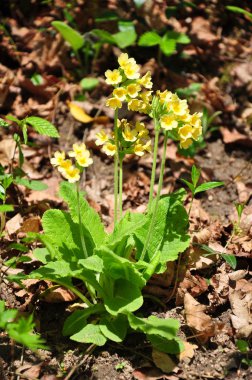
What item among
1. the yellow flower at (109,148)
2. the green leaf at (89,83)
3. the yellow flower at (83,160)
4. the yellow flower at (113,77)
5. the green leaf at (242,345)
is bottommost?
the green leaf at (242,345)

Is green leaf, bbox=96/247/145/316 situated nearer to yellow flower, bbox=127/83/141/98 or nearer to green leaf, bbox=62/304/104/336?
green leaf, bbox=62/304/104/336

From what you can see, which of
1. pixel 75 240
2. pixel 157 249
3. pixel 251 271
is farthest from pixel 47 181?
pixel 251 271

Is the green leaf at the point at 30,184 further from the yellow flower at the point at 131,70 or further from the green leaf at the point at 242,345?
the green leaf at the point at 242,345

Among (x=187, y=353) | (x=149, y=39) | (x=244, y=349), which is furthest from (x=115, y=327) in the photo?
(x=149, y=39)

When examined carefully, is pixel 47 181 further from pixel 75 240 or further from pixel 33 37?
pixel 33 37

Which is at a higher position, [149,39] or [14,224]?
[149,39]

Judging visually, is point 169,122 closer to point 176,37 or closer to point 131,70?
point 131,70

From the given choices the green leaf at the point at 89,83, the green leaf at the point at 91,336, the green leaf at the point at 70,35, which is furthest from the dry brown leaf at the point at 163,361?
the green leaf at the point at 70,35
